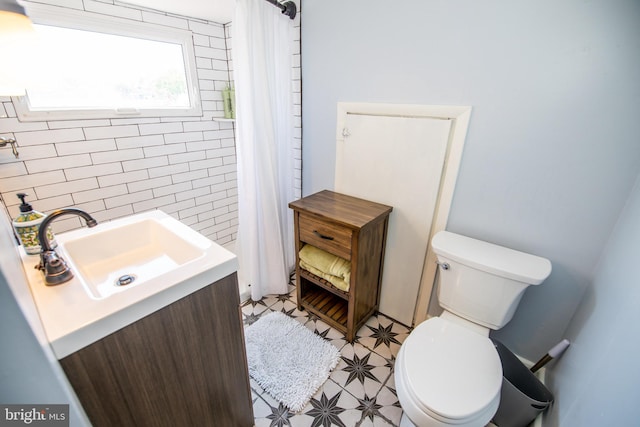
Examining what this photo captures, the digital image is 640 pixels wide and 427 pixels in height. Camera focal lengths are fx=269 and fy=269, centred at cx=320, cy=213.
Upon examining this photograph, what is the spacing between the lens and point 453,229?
1.46 meters

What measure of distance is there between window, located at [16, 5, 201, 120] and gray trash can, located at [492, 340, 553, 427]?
8.59 feet

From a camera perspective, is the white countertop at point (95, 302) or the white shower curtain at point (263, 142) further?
the white shower curtain at point (263, 142)

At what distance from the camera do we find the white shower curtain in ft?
4.99

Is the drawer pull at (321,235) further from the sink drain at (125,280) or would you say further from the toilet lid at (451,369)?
the sink drain at (125,280)

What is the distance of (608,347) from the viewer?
82 cm

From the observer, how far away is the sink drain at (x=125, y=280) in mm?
1020

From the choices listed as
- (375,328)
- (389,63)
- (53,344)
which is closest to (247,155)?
(389,63)

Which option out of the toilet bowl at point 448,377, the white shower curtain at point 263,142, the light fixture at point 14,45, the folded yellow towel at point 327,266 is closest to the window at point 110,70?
the white shower curtain at point 263,142

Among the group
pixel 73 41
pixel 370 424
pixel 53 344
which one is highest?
pixel 73 41

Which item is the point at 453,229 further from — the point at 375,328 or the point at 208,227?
the point at 208,227

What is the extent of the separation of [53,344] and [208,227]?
1.97 meters

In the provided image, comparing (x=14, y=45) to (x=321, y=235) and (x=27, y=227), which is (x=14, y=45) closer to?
(x=27, y=227)

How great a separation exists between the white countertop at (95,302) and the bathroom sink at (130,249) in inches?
5.5

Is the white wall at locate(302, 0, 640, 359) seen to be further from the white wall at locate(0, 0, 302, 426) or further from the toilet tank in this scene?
Answer: the white wall at locate(0, 0, 302, 426)
